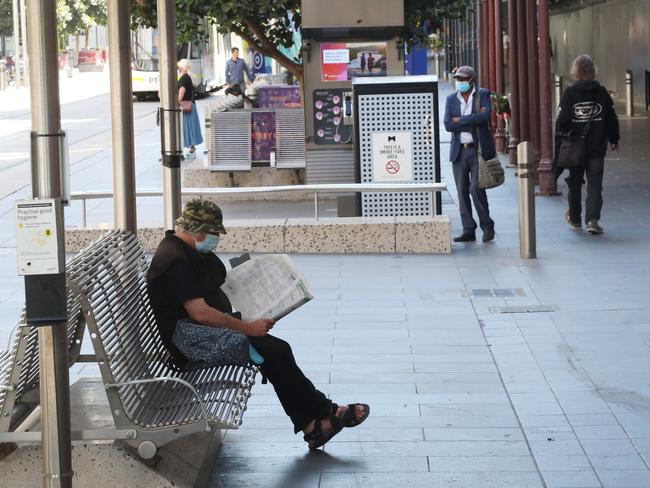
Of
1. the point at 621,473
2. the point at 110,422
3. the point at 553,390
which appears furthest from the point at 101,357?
the point at 553,390

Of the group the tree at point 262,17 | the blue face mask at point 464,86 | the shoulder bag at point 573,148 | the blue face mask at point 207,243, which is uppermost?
the tree at point 262,17

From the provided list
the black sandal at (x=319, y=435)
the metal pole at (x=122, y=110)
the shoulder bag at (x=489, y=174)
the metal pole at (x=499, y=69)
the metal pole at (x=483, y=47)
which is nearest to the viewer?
the black sandal at (x=319, y=435)

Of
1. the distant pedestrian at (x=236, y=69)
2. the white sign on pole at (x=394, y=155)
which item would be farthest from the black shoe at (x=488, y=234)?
the distant pedestrian at (x=236, y=69)

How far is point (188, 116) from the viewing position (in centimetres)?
2252

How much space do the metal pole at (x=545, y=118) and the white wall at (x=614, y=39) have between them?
15188 millimetres

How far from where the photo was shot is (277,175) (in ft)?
55.5

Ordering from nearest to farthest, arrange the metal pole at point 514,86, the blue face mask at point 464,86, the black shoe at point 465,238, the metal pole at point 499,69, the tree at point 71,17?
the blue face mask at point 464,86 → the black shoe at point 465,238 → the metal pole at point 514,86 → the metal pole at point 499,69 → the tree at point 71,17

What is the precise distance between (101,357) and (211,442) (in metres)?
0.90

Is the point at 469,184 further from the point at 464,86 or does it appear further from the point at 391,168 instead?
the point at 464,86

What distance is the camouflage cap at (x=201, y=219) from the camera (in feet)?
19.1

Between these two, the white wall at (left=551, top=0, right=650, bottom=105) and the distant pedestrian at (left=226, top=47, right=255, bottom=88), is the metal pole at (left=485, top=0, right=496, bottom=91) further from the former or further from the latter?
the white wall at (left=551, top=0, right=650, bottom=105)

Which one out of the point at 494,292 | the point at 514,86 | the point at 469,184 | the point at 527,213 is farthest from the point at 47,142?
the point at 514,86

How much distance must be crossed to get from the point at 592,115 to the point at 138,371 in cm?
748

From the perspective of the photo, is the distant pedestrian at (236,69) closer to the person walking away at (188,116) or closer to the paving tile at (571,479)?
the person walking away at (188,116)
